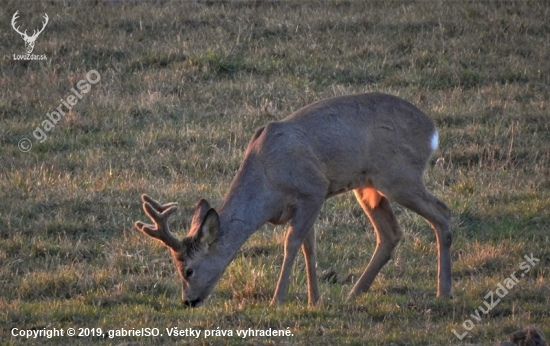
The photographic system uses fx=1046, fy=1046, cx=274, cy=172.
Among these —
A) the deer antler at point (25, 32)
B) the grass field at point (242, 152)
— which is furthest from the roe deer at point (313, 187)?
the deer antler at point (25, 32)

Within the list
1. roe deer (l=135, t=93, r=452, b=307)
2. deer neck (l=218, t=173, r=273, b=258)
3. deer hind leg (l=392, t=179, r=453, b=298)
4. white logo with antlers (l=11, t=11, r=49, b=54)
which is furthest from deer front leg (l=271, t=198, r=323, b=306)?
white logo with antlers (l=11, t=11, r=49, b=54)

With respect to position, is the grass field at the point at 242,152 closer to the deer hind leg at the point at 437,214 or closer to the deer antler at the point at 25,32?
the deer antler at the point at 25,32

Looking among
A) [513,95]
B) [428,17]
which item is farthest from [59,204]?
[428,17]

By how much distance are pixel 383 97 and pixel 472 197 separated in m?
2.59

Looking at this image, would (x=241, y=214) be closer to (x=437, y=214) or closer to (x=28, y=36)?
(x=437, y=214)

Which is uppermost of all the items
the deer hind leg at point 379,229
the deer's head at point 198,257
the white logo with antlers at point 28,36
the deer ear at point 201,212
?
the white logo with antlers at point 28,36

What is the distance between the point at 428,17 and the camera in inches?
659

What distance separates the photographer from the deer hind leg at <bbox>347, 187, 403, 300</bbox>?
8.97 m

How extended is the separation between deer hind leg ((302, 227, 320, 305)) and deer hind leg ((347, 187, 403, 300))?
0.52 m

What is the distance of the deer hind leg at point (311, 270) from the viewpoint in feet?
27.8

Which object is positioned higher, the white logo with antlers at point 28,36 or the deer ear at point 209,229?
the white logo with antlers at point 28,36

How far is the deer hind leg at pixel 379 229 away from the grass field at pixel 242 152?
0.18m

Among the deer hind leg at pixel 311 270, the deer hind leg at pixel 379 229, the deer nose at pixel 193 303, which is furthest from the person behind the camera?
the deer hind leg at pixel 379 229

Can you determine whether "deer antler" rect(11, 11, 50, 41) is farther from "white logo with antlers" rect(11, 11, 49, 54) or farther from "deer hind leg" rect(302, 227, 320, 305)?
"deer hind leg" rect(302, 227, 320, 305)
